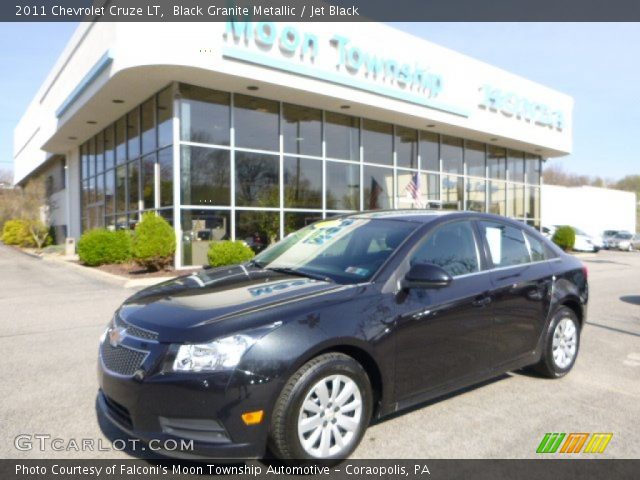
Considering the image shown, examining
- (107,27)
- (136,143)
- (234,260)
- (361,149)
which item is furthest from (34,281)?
(361,149)

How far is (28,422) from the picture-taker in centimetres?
374

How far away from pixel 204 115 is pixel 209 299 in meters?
12.3

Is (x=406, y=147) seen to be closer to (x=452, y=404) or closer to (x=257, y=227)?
(x=257, y=227)

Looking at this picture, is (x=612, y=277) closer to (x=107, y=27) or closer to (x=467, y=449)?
(x=467, y=449)

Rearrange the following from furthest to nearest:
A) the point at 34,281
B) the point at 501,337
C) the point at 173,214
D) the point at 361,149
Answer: the point at 361,149, the point at 173,214, the point at 34,281, the point at 501,337

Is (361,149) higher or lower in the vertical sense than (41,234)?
higher

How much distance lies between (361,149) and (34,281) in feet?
37.6

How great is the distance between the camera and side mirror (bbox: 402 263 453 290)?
3420 mm

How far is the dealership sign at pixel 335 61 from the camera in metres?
13.3

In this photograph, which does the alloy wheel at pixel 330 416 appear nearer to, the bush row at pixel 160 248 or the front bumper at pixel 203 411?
the front bumper at pixel 203 411

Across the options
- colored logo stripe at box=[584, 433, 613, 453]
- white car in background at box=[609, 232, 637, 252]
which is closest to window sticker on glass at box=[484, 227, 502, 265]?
colored logo stripe at box=[584, 433, 613, 453]

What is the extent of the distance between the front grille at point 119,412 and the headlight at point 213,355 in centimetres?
51

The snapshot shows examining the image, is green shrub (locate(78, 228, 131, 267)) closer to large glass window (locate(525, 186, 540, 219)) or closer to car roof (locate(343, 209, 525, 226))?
car roof (locate(343, 209, 525, 226))

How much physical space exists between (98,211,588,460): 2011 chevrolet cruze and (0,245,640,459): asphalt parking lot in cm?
27
